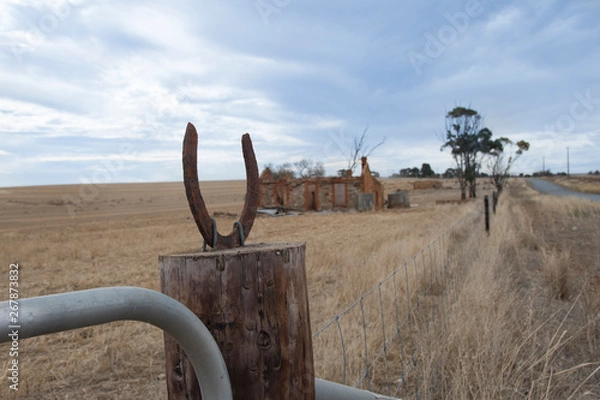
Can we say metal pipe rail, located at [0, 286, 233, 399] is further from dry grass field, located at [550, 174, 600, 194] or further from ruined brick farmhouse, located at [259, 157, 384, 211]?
dry grass field, located at [550, 174, 600, 194]

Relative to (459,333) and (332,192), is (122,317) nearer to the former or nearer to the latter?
(459,333)

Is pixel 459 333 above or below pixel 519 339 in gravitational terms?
above

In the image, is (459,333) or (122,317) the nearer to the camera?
(122,317)

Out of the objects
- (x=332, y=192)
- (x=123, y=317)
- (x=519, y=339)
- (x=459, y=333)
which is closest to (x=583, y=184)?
(x=332, y=192)

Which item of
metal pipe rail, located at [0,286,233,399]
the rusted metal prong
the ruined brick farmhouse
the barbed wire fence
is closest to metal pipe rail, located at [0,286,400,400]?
metal pipe rail, located at [0,286,233,399]

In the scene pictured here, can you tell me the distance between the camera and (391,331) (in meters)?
3.86

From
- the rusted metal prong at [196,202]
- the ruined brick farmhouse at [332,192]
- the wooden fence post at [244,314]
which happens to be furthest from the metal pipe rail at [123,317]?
the ruined brick farmhouse at [332,192]

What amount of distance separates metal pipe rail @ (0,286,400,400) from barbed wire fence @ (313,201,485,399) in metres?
1.48

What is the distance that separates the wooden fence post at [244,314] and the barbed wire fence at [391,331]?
120 centimetres

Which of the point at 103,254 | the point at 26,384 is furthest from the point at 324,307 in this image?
the point at 103,254

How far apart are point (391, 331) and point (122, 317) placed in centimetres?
348

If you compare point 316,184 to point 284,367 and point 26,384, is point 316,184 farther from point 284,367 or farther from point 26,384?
point 284,367

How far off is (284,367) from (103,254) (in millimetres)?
11854

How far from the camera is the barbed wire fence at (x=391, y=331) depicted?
3.07 meters
